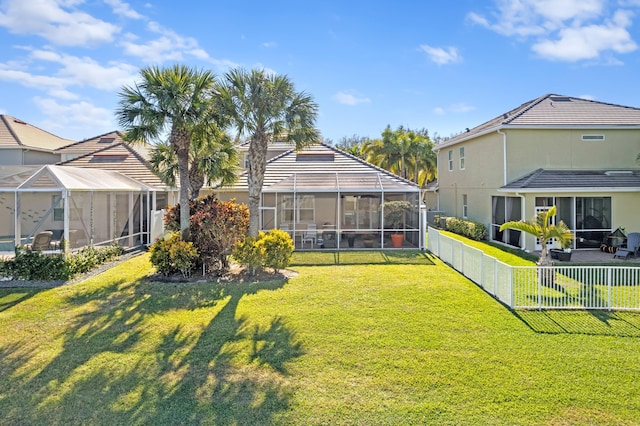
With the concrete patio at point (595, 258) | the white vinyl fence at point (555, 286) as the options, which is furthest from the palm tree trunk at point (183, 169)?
the concrete patio at point (595, 258)

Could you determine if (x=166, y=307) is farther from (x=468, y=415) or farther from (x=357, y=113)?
(x=357, y=113)

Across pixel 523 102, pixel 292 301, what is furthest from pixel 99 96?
pixel 523 102

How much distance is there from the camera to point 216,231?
42.1 feet

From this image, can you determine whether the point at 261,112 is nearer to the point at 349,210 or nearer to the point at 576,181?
the point at 349,210

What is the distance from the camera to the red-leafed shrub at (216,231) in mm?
12734

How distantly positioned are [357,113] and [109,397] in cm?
2752

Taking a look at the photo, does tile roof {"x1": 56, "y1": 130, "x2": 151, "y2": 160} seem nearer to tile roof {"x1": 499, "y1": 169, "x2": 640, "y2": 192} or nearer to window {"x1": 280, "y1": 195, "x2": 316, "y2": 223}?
window {"x1": 280, "y1": 195, "x2": 316, "y2": 223}

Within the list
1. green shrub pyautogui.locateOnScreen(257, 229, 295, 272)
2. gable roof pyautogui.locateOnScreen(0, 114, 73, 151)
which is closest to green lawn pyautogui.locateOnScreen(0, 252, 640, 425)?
green shrub pyautogui.locateOnScreen(257, 229, 295, 272)

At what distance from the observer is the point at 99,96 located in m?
17.1

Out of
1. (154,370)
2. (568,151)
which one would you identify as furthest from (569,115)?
(154,370)

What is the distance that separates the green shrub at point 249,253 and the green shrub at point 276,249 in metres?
0.15

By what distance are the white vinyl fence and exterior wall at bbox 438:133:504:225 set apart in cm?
964

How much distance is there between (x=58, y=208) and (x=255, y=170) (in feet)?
22.6

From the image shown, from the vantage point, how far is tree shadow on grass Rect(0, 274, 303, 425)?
5152mm
